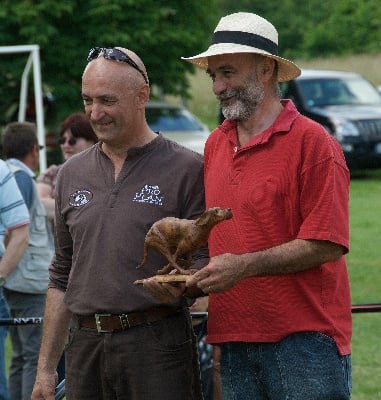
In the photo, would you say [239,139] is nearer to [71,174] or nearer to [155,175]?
[155,175]

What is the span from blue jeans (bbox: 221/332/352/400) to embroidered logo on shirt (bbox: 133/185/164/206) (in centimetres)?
58

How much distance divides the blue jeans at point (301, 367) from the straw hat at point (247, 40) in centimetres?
91

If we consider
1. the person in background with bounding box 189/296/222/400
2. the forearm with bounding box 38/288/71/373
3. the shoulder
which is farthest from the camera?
the person in background with bounding box 189/296/222/400

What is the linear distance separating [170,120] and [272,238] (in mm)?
16489

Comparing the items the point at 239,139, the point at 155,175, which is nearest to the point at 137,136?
the point at 155,175

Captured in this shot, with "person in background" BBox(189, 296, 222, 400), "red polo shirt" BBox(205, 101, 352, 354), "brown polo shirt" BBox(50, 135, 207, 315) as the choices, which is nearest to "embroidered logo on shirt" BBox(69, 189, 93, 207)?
"brown polo shirt" BBox(50, 135, 207, 315)

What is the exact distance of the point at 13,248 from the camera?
5922 mm

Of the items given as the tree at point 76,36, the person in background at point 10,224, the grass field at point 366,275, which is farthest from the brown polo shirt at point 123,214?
the tree at point 76,36

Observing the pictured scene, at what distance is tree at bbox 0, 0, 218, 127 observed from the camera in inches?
829

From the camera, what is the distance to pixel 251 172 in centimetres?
355

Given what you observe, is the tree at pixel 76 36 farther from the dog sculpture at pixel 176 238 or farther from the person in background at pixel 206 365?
the dog sculpture at pixel 176 238

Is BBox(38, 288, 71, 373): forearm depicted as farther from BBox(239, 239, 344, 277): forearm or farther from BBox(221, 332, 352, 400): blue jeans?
BBox(239, 239, 344, 277): forearm

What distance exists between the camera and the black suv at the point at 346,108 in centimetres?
1978

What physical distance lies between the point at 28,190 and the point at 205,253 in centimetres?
299
